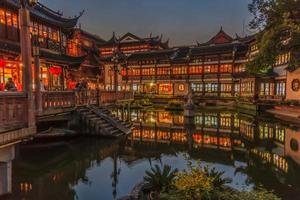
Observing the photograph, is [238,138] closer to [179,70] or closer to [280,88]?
[280,88]

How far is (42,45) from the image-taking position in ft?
77.9

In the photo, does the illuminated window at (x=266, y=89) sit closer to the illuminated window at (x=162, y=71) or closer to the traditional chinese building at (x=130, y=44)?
the illuminated window at (x=162, y=71)

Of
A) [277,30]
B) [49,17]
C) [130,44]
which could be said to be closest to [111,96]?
[49,17]

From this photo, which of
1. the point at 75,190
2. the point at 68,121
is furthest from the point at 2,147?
the point at 68,121

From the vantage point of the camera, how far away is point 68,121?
58.3 feet

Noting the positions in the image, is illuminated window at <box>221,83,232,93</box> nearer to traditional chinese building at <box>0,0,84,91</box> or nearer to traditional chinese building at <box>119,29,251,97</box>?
traditional chinese building at <box>119,29,251,97</box>

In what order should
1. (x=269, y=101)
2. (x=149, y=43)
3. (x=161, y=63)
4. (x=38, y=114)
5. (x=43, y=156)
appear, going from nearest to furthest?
(x=38, y=114) < (x=43, y=156) < (x=269, y=101) < (x=161, y=63) < (x=149, y=43)

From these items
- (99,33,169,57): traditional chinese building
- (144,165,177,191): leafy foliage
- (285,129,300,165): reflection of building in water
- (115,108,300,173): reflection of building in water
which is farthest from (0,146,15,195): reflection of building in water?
(99,33,169,57): traditional chinese building

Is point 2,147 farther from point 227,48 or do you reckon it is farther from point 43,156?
point 227,48

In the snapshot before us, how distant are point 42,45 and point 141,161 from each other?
1663 centimetres

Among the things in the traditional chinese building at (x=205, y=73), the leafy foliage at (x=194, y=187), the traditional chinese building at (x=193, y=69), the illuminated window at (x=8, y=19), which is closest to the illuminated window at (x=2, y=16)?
the illuminated window at (x=8, y=19)

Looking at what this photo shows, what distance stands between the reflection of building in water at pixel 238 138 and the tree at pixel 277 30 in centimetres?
527

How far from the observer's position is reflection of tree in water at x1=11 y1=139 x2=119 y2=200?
9.18m

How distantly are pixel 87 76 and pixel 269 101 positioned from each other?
27233 mm
